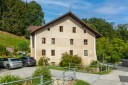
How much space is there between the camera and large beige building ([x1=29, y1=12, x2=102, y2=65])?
49.0 m

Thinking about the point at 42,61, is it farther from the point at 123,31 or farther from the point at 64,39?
the point at 123,31

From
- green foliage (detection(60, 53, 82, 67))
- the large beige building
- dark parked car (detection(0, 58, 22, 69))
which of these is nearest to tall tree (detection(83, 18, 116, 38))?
the large beige building

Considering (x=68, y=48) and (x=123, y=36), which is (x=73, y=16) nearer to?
(x=68, y=48)

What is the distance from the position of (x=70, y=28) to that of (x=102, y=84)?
27.7 metres

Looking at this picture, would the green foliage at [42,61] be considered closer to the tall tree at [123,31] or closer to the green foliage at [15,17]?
the green foliage at [15,17]

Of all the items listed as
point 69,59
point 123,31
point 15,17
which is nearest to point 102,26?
point 123,31

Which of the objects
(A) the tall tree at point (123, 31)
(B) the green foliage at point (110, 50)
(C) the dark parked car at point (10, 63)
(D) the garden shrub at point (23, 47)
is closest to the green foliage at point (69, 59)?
(B) the green foliage at point (110, 50)

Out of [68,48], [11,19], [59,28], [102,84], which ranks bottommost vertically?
[102,84]

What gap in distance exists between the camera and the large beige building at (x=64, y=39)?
49.0 m

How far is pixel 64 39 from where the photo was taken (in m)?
50.3

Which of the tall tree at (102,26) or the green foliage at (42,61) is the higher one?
the tall tree at (102,26)

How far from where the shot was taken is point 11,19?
9125 centimetres

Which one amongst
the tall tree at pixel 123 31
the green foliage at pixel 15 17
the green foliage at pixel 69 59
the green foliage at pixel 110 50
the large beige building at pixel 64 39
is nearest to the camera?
the green foliage at pixel 69 59

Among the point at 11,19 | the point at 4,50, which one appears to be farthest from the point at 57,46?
the point at 11,19
